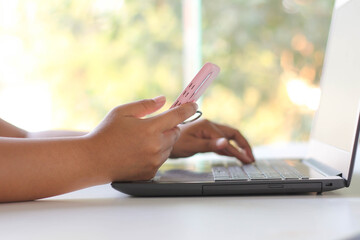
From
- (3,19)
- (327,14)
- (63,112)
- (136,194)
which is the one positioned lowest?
(63,112)

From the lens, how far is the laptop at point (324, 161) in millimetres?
748

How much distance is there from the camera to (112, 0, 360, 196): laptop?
2.45 ft

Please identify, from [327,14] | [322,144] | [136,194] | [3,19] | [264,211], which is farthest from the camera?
[327,14]

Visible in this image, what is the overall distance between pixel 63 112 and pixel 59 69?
0.47 metres

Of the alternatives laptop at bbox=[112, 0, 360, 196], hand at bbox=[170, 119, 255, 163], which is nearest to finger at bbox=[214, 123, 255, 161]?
hand at bbox=[170, 119, 255, 163]

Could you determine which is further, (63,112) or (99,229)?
(63,112)

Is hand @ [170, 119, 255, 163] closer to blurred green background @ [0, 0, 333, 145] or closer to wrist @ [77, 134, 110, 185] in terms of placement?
wrist @ [77, 134, 110, 185]

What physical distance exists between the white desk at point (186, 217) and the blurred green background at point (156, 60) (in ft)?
15.2

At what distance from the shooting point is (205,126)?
1.17m

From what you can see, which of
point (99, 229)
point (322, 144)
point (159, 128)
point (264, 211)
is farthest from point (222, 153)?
point (99, 229)

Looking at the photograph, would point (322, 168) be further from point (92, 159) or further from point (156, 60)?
point (156, 60)

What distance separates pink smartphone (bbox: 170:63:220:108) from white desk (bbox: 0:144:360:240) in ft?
0.61

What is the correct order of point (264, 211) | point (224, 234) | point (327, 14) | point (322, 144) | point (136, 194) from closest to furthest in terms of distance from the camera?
point (224, 234) < point (264, 211) < point (136, 194) < point (322, 144) < point (327, 14)

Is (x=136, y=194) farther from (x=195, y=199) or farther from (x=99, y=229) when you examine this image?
(x=99, y=229)
